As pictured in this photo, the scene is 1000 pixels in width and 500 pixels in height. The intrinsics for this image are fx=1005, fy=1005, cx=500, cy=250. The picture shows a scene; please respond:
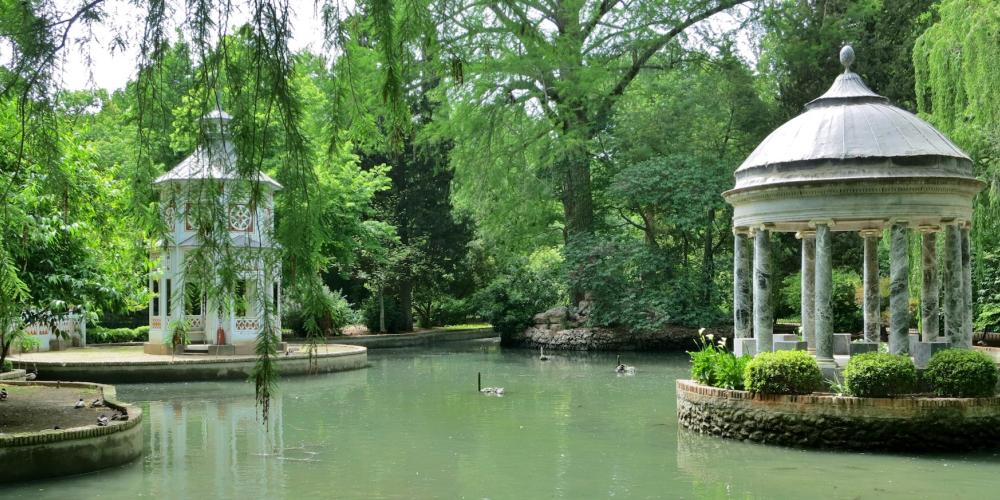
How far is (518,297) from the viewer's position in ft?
127

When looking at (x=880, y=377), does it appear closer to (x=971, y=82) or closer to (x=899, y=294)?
(x=899, y=294)

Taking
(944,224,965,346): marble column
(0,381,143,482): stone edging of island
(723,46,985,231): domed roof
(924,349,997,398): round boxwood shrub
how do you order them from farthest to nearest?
1. (944,224,965,346): marble column
2. (723,46,985,231): domed roof
3. (924,349,997,398): round boxwood shrub
4. (0,381,143,482): stone edging of island

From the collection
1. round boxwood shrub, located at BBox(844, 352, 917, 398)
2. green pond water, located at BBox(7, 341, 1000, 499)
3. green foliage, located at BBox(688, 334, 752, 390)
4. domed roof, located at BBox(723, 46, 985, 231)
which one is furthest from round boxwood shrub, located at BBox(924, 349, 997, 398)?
green foliage, located at BBox(688, 334, 752, 390)

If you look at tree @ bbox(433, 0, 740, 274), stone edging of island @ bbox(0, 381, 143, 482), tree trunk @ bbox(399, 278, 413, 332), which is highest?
tree @ bbox(433, 0, 740, 274)

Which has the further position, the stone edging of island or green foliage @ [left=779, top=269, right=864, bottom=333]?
green foliage @ [left=779, top=269, right=864, bottom=333]

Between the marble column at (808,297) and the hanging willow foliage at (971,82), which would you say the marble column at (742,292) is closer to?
the marble column at (808,297)

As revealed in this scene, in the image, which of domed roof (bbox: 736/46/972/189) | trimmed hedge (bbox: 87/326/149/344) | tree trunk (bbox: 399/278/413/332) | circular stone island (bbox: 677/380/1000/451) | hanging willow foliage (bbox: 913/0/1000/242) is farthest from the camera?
tree trunk (bbox: 399/278/413/332)

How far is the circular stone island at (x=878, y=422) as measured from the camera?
13320 millimetres

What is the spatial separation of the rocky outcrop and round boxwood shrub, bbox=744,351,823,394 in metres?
20.6

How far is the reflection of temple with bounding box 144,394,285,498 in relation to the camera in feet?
37.4

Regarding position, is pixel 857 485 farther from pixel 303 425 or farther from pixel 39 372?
pixel 39 372

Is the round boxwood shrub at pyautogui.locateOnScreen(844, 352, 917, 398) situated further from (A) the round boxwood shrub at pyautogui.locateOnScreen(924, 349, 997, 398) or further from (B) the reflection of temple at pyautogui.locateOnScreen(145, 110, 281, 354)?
(B) the reflection of temple at pyautogui.locateOnScreen(145, 110, 281, 354)

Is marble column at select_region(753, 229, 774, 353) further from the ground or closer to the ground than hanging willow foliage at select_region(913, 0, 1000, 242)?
closer to the ground

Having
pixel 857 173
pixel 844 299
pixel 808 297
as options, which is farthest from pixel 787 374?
pixel 844 299
